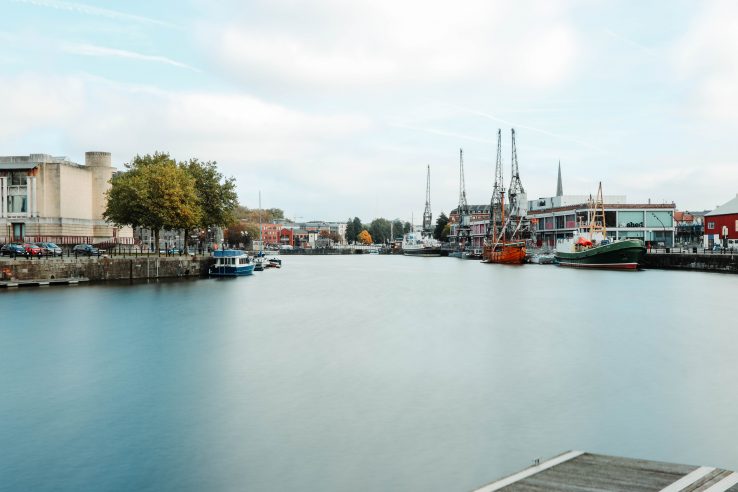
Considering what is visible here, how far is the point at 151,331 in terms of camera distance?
36.3 meters

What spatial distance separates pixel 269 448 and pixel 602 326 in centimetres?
2761

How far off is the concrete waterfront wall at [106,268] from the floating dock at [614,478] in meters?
58.6

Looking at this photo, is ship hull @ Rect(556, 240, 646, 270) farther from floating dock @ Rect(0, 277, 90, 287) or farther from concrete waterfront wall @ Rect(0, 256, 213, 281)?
floating dock @ Rect(0, 277, 90, 287)

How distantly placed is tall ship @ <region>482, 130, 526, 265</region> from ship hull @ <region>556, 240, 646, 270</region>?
25.9 metres

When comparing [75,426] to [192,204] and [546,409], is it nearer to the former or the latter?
[546,409]

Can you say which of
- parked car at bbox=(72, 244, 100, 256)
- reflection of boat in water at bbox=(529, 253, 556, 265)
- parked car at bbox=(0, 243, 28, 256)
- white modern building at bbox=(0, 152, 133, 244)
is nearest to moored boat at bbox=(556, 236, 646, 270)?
reflection of boat in water at bbox=(529, 253, 556, 265)

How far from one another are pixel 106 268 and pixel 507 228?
349 ft

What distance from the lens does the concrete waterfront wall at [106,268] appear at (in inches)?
2328

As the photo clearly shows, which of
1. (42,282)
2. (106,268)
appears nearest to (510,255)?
(106,268)

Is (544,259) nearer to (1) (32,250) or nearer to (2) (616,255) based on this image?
(2) (616,255)

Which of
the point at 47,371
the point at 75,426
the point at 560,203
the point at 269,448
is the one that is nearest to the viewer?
the point at 269,448

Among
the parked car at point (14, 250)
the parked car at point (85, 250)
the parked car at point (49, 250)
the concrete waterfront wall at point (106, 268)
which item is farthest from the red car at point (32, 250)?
the parked car at point (85, 250)

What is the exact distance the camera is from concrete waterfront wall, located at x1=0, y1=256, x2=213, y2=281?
5913 cm

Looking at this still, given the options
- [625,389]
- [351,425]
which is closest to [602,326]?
[625,389]
